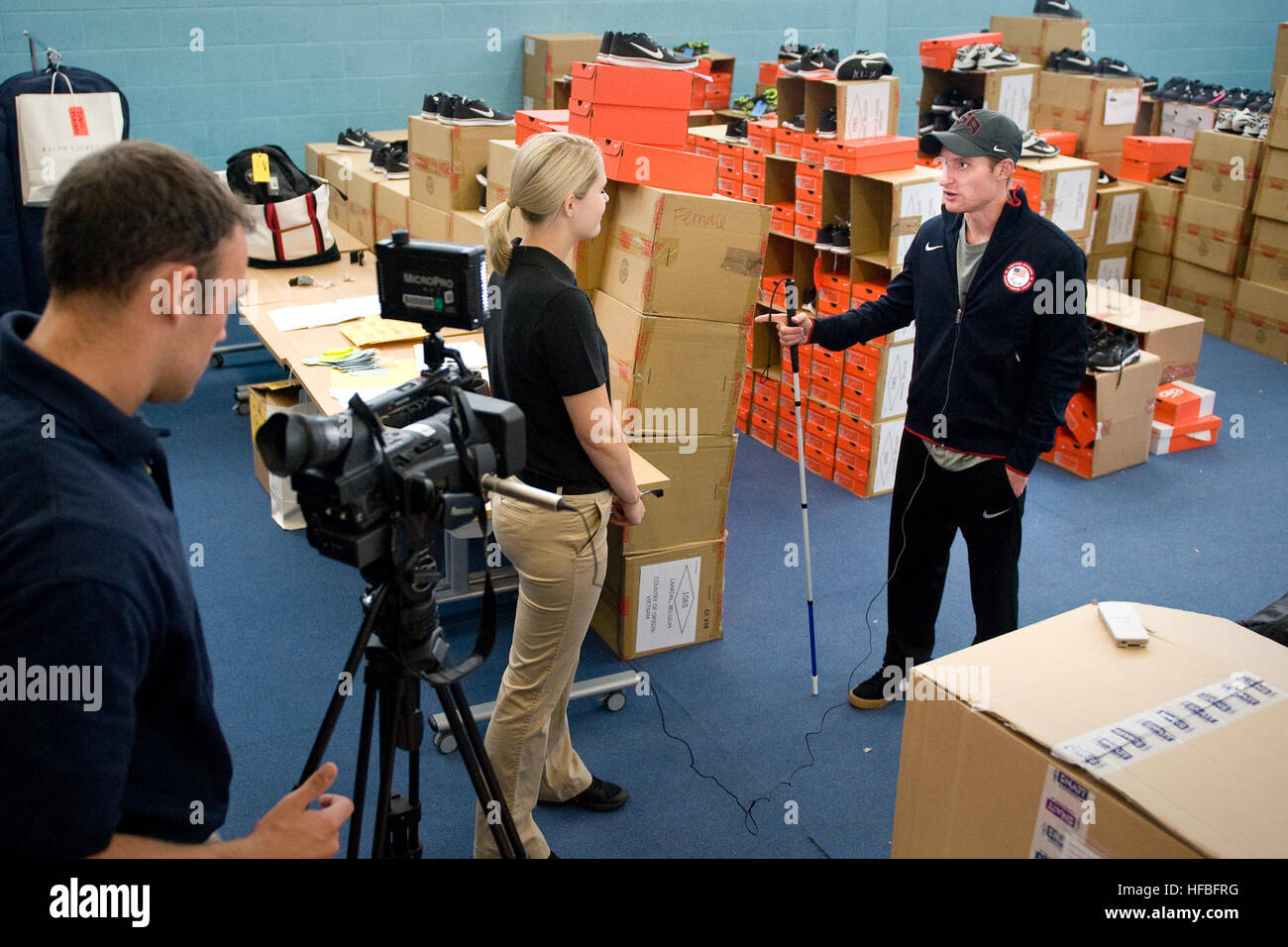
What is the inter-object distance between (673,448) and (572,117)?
1175mm

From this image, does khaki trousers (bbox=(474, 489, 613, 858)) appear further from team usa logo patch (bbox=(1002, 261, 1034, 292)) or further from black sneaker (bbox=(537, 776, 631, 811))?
team usa logo patch (bbox=(1002, 261, 1034, 292))

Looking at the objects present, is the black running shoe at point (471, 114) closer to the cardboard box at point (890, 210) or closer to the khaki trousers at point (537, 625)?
the cardboard box at point (890, 210)

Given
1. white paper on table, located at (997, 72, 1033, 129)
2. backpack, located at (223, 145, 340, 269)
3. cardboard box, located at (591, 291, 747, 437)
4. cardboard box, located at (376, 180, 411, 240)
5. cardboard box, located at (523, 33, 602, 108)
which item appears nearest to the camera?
cardboard box, located at (591, 291, 747, 437)

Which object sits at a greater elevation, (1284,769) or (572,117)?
(572,117)

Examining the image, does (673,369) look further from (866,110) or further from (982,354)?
(866,110)

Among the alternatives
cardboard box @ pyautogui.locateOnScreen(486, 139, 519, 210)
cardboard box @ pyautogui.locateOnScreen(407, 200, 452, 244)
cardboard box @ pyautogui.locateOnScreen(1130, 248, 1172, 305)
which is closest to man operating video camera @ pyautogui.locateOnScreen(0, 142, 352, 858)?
cardboard box @ pyautogui.locateOnScreen(486, 139, 519, 210)

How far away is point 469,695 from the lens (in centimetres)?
333

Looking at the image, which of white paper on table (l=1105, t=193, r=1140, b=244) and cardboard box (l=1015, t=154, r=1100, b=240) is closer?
cardboard box (l=1015, t=154, r=1100, b=240)

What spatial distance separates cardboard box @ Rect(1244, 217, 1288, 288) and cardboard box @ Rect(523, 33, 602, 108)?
4251mm

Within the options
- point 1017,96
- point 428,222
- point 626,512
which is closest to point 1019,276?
point 626,512

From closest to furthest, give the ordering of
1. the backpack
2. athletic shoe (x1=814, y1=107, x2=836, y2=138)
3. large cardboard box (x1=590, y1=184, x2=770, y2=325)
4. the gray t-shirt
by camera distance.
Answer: the gray t-shirt
large cardboard box (x1=590, y1=184, x2=770, y2=325)
athletic shoe (x1=814, y1=107, x2=836, y2=138)
the backpack

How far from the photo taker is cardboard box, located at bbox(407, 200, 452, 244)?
4730mm
